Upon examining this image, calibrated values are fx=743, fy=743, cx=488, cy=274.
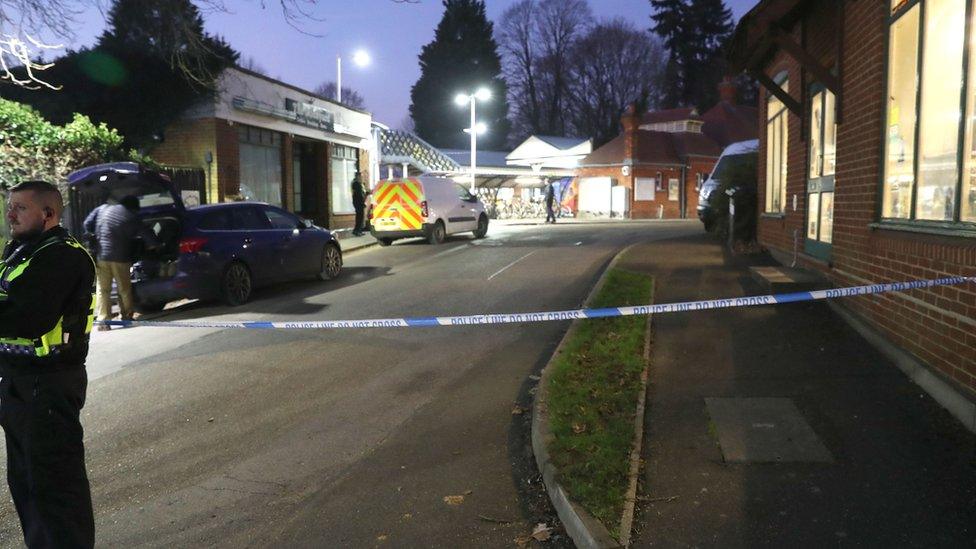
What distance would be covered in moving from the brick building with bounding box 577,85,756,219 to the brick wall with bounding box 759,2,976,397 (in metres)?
34.2

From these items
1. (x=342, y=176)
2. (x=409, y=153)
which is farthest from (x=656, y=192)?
(x=342, y=176)

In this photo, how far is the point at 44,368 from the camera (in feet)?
10.3

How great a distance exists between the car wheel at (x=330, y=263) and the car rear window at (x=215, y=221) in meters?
2.44

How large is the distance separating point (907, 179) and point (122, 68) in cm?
1693

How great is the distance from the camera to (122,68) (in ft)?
57.1

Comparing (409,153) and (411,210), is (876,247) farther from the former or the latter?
(409,153)

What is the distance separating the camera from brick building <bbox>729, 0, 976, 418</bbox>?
16.6 feet

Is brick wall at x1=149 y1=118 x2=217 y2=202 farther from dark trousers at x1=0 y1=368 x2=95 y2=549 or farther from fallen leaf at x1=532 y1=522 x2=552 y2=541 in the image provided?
fallen leaf at x1=532 y1=522 x2=552 y2=541

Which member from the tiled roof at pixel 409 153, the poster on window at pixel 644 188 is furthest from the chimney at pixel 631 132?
the tiled roof at pixel 409 153

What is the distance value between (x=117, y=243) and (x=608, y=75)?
6664 centimetres

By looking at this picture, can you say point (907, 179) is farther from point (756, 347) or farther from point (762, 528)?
point (762, 528)

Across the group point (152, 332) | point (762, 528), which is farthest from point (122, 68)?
point (762, 528)

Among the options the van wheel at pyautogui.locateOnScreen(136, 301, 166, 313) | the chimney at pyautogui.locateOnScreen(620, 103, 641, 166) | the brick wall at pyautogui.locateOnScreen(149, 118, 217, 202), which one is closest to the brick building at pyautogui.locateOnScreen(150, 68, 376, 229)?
the brick wall at pyautogui.locateOnScreen(149, 118, 217, 202)

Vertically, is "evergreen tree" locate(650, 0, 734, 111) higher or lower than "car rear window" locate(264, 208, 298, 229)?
higher
